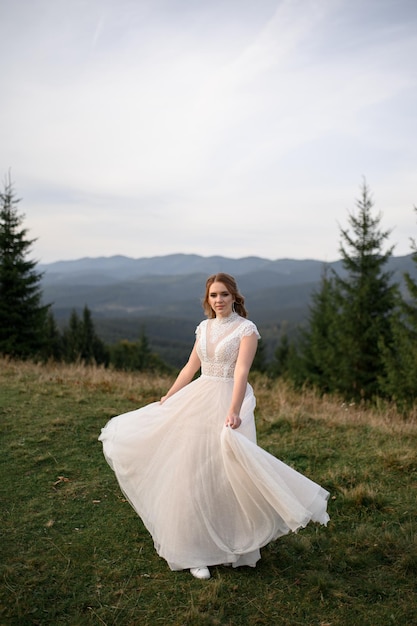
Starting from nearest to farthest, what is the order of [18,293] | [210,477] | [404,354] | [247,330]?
[210,477] < [247,330] < [404,354] < [18,293]

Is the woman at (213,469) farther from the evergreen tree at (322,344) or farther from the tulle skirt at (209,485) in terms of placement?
the evergreen tree at (322,344)

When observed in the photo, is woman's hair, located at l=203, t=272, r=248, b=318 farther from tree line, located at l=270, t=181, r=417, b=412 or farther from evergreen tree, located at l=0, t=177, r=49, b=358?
evergreen tree, located at l=0, t=177, r=49, b=358

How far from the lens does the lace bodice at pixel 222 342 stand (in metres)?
4.24

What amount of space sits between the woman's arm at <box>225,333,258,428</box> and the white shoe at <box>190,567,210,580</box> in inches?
46.5

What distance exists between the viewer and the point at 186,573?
393 cm

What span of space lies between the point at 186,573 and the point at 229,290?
2.41 m

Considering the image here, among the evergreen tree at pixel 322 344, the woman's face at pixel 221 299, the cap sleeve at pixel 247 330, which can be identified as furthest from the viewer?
the evergreen tree at pixel 322 344

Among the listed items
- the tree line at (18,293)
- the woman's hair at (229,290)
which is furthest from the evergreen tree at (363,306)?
the woman's hair at (229,290)

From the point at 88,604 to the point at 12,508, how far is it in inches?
70.0

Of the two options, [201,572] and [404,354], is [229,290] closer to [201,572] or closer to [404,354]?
[201,572]

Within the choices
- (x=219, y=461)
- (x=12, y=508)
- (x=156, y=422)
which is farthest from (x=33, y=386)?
(x=219, y=461)

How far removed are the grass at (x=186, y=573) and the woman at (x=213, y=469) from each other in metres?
0.28

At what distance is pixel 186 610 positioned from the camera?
11.3 ft

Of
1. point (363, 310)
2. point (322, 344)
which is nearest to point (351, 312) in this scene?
point (363, 310)
